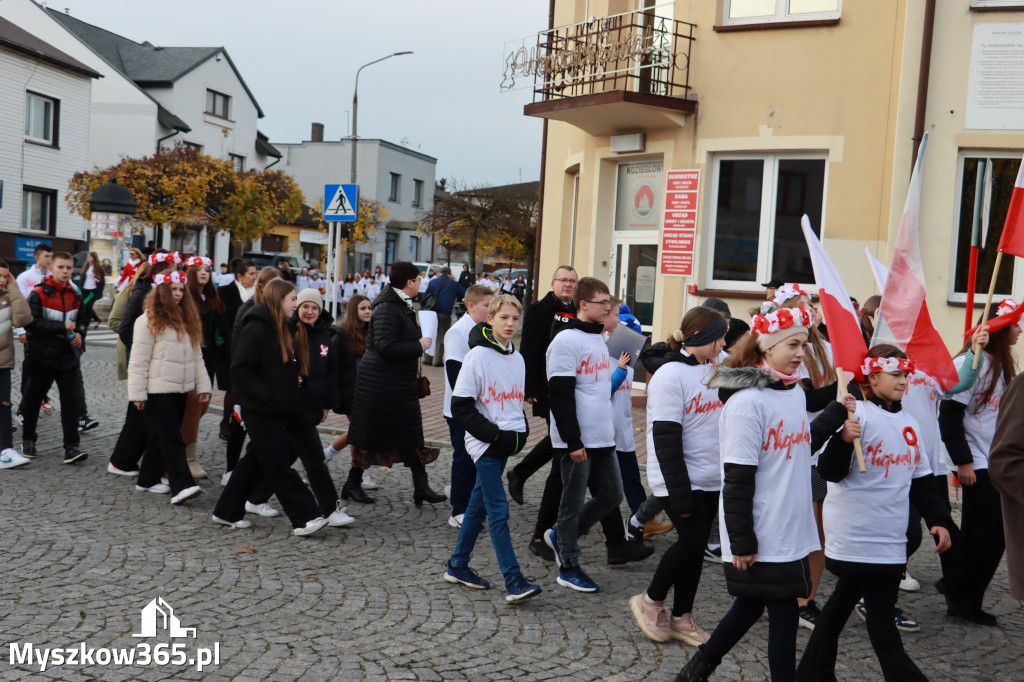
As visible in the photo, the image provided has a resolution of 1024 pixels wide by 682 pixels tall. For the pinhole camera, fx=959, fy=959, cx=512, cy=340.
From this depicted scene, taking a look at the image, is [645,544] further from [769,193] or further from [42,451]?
[769,193]

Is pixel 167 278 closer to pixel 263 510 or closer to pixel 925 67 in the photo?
pixel 263 510

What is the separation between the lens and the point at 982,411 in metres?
5.58

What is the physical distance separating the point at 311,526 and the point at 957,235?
9.02 metres

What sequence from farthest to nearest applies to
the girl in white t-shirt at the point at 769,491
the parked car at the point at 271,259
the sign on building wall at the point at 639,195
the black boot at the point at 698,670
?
the parked car at the point at 271,259
the sign on building wall at the point at 639,195
the black boot at the point at 698,670
the girl in white t-shirt at the point at 769,491

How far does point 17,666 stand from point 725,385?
3354 millimetres

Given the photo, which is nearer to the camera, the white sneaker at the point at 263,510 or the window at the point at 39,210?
the white sneaker at the point at 263,510

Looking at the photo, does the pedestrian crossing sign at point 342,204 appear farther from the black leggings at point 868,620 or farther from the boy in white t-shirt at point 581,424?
the black leggings at point 868,620

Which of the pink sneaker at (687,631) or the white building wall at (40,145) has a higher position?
the white building wall at (40,145)


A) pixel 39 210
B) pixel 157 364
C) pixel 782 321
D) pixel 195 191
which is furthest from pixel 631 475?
pixel 39 210

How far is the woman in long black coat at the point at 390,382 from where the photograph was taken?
739 cm

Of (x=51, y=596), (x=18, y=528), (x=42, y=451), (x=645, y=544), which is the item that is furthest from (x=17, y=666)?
(x=42, y=451)

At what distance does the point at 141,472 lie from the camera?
25.4 ft

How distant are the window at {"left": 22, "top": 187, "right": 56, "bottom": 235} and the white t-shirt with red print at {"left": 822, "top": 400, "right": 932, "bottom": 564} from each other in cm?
3488

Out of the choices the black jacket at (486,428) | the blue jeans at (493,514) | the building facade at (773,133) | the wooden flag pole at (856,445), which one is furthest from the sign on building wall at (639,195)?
the wooden flag pole at (856,445)
